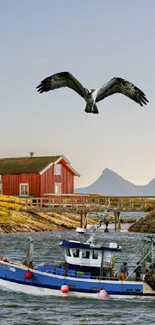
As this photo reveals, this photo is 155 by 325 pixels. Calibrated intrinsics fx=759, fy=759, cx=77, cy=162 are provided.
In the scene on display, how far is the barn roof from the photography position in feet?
313

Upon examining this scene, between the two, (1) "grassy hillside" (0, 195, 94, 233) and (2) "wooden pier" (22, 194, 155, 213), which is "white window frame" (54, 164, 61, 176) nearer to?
(2) "wooden pier" (22, 194, 155, 213)

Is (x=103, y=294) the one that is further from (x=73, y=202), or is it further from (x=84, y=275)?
(x=73, y=202)

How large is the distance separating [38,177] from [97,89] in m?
69.2

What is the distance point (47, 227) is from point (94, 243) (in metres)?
45.3

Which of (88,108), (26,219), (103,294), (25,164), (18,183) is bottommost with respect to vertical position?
(103,294)

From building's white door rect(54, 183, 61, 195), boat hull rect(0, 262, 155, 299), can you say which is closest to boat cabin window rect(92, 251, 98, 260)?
boat hull rect(0, 262, 155, 299)

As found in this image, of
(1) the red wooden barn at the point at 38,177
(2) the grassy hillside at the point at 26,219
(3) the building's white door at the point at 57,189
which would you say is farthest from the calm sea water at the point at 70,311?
(3) the building's white door at the point at 57,189

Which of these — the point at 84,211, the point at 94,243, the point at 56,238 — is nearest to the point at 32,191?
the point at 84,211

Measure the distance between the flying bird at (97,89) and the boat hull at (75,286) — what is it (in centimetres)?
1227

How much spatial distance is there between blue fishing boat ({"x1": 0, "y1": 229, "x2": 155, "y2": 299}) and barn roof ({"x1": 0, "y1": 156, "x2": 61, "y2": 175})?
57974 millimetres

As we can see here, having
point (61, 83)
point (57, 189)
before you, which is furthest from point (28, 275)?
point (57, 189)

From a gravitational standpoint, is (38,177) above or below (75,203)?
above

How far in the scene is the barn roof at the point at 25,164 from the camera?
313 ft

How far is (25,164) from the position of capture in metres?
98.0
